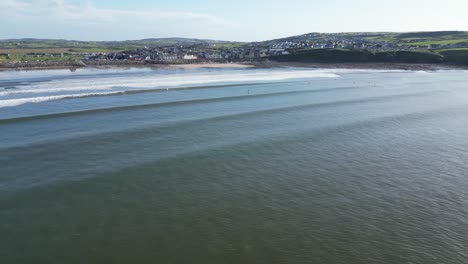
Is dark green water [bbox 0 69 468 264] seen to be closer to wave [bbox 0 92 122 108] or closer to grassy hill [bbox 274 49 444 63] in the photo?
wave [bbox 0 92 122 108]

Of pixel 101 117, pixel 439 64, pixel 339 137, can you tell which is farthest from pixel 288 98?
pixel 439 64

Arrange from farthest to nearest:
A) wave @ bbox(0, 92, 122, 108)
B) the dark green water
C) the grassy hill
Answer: the grassy hill < wave @ bbox(0, 92, 122, 108) < the dark green water

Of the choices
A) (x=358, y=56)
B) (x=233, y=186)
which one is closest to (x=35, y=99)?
(x=233, y=186)

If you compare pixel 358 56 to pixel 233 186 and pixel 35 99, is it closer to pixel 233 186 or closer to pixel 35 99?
pixel 35 99

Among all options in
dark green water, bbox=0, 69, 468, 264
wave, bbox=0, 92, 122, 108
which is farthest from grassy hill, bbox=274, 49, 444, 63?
wave, bbox=0, 92, 122, 108

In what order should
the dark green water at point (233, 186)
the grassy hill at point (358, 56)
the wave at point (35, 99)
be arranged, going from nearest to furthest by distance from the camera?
1. the dark green water at point (233, 186)
2. the wave at point (35, 99)
3. the grassy hill at point (358, 56)

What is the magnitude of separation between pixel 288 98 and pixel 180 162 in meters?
19.4

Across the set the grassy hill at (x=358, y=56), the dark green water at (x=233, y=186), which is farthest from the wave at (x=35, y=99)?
the grassy hill at (x=358, y=56)

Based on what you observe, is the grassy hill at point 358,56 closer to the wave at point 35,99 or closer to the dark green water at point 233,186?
the dark green water at point 233,186

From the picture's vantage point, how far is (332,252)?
8.99 meters

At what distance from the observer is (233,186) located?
1303 cm

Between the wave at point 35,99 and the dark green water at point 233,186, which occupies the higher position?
the wave at point 35,99

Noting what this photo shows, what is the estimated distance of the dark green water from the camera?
9.22 metres

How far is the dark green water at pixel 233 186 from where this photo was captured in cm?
922
